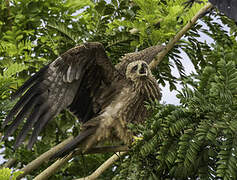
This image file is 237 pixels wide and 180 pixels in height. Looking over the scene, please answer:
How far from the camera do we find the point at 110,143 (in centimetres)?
310

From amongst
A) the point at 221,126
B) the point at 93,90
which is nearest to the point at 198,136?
the point at 221,126

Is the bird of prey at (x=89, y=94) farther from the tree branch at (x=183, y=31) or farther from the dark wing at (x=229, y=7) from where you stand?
the dark wing at (x=229, y=7)

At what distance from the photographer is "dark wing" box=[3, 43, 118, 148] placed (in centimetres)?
278

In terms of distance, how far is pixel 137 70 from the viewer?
126 inches

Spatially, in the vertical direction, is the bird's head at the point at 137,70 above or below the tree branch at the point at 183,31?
below

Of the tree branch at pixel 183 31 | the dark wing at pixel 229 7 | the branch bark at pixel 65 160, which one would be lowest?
the branch bark at pixel 65 160

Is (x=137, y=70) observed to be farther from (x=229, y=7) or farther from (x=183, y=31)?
(x=229, y=7)

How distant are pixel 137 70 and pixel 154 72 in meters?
0.87

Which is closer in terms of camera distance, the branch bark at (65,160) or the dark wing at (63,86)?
the dark wing at (63,86)

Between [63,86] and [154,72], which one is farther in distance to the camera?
[154,72]

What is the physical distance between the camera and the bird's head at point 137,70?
3182 millimetres

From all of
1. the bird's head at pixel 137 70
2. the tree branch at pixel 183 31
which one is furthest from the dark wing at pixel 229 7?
the bird's head at pixel 137 70

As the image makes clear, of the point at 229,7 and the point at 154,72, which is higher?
the point at 229,7

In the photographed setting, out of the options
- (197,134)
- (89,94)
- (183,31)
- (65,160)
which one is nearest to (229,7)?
(183,31)
